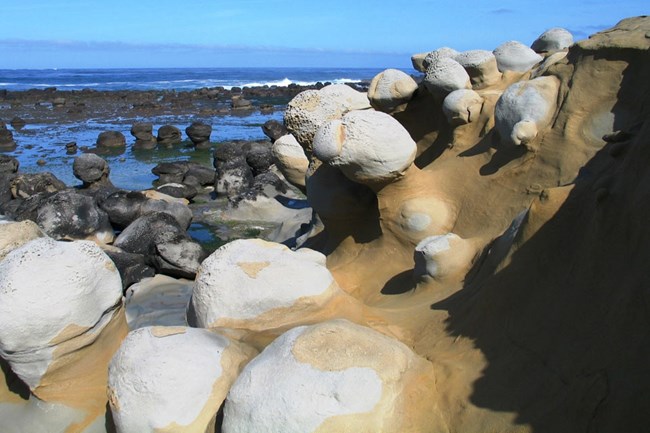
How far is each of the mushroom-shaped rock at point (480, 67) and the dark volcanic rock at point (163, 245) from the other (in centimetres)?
357

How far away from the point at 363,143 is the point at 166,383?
2.14 m

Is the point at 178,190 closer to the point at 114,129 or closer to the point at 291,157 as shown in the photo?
the point at 291,157

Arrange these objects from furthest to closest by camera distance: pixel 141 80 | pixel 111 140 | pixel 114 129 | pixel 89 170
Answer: pixel 141 80
pixel 114 129
pixel 111 140
pixel 89 170

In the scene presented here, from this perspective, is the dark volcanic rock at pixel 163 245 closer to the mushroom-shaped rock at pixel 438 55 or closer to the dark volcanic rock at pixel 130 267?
the dark volcanic rock at pixel 130 267

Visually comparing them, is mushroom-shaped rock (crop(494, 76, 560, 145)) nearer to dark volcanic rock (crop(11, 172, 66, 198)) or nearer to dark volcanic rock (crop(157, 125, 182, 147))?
dark volcanic rock (crop(11, 172, 66, 198))

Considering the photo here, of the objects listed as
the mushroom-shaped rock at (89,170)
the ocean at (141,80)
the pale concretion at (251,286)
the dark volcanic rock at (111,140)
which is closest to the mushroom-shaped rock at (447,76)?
the pale concretion at (251,286)

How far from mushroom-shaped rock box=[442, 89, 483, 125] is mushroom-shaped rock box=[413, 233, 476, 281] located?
5.15 ft

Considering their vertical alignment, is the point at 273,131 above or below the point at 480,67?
below

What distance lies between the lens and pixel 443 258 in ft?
13.6

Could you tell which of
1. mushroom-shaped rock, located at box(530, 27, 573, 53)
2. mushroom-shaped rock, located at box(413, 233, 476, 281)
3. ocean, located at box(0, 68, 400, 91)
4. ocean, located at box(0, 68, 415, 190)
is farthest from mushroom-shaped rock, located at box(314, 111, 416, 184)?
ocean, located at box(0, 68, 400, 91)

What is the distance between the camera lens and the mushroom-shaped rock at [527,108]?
4621 mm

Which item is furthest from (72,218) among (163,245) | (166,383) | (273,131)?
(273,131)

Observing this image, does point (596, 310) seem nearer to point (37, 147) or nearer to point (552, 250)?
point (552, 250)

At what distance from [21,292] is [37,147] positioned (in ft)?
57.8
